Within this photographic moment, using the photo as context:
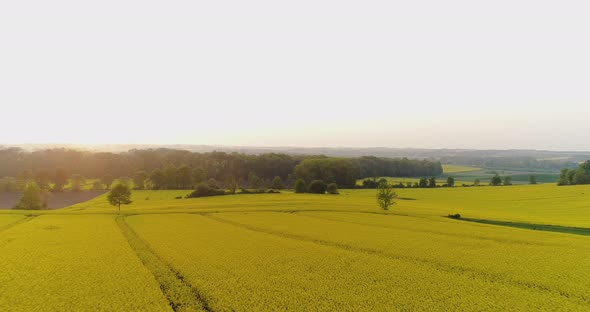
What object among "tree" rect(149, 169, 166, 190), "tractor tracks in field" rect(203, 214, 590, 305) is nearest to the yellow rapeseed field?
"tractor tracks in field" rect(203, 214, 590, 305)

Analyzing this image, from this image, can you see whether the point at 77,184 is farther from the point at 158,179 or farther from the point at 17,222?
the point at 17,222

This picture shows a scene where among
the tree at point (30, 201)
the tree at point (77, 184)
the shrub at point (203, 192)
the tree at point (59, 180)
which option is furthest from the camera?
the tree at point (77, 184)

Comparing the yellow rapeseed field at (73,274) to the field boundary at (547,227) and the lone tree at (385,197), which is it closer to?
the lone tree at (385,197)

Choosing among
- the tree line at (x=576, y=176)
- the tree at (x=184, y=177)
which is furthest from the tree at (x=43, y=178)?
the tree line at (x=576, y=176)

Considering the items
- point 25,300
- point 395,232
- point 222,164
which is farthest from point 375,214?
point 222,164

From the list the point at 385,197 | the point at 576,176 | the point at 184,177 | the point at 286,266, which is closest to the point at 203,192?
the point at 184,177
